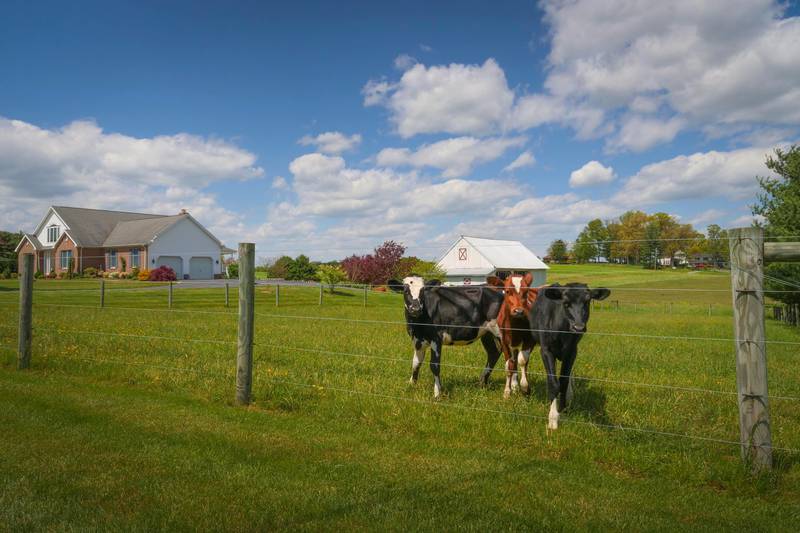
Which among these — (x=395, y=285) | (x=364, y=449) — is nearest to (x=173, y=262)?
(x=395, y=285)

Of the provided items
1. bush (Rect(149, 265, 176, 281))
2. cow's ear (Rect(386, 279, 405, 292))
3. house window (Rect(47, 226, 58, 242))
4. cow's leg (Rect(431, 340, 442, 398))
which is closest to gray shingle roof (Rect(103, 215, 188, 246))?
bush (Rect(149, 265, 176, 281))

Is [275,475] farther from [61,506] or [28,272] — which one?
[28,272]

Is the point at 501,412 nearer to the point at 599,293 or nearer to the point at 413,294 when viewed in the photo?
the point at 599,293

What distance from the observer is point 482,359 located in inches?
429

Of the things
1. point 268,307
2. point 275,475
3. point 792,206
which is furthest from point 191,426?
point 792,206

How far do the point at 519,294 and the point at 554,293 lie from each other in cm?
114

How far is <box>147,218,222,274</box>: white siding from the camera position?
4656 cm

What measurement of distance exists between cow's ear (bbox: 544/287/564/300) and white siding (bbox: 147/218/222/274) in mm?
45053

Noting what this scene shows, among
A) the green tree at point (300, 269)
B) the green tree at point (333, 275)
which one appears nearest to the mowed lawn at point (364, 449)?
the green tree at point (333, 275)

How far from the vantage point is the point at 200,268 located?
50719 millimetres

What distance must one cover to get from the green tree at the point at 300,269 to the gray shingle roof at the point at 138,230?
10.7m

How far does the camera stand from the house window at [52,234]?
4981 centimetres

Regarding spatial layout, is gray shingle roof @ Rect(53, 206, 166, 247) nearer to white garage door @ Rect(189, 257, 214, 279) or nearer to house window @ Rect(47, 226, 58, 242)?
house window @ Rect(47, 226, 58, 242)

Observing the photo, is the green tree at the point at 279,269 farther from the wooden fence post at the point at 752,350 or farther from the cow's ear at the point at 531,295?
the wooden fence post at the point at 752,350
